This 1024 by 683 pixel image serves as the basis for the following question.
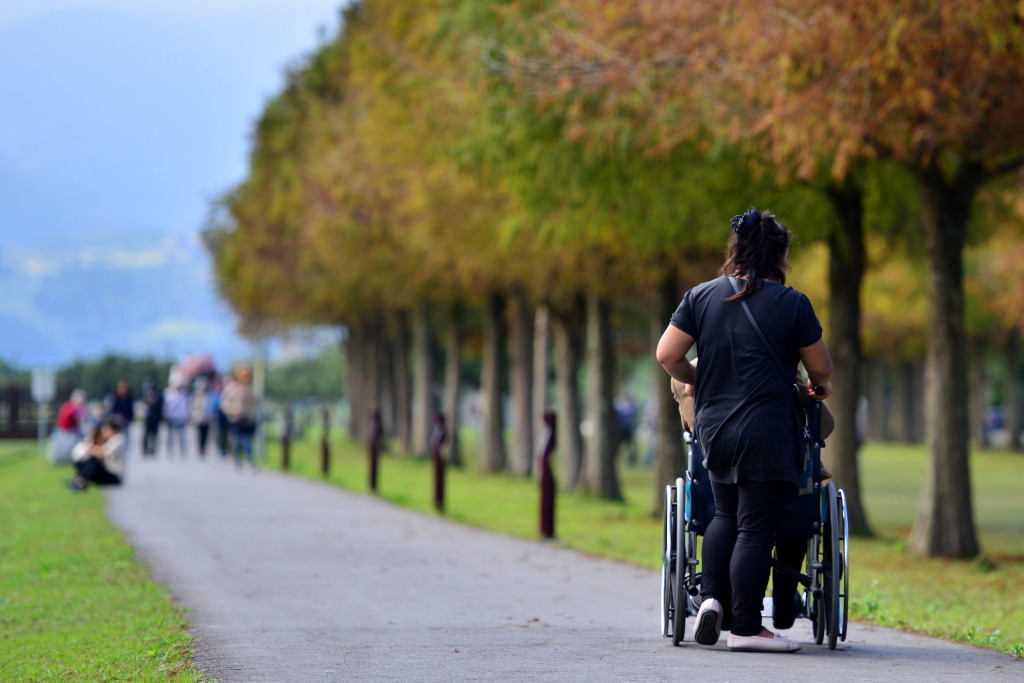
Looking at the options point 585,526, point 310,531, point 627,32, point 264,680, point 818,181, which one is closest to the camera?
point 264,680

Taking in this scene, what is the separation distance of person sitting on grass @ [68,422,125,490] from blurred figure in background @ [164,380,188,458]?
13.3 meters

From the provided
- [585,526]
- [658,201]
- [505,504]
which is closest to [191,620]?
[658,201]

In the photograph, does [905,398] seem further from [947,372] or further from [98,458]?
[947,372]

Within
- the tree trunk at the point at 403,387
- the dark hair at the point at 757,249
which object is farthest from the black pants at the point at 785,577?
the tree trunk at the point at 403,387

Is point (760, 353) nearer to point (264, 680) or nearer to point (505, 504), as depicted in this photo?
point (264, 680)

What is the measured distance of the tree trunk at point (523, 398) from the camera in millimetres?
32906

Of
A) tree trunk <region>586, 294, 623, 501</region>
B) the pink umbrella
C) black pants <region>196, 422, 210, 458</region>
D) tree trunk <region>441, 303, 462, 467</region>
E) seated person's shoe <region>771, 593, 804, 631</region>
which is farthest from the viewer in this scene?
the pink umbrella

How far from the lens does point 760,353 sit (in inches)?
272

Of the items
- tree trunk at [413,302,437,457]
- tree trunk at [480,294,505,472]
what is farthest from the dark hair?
tree trunk at [413,302,437,457]

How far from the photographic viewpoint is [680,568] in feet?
23.3

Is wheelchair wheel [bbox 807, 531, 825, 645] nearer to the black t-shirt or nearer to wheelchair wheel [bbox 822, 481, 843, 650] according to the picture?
wheelchair wheel [bbox 822, 481, 843, 650]

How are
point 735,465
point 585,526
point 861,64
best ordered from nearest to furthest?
point 735,465 → point 861,64 → point 585,526

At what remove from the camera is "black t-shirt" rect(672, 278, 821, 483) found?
6848 mm

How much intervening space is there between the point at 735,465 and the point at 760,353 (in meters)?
0.51
